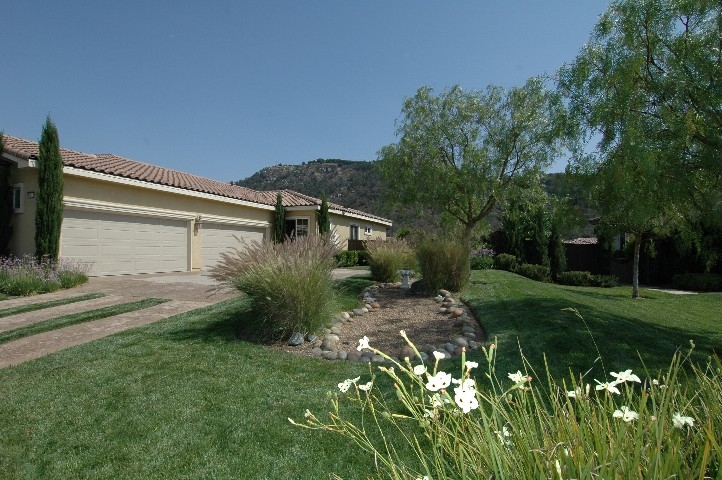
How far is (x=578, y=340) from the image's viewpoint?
5477 millimetres

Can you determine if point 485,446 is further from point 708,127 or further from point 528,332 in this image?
point 708,127

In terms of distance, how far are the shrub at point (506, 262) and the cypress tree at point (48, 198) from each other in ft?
54.0

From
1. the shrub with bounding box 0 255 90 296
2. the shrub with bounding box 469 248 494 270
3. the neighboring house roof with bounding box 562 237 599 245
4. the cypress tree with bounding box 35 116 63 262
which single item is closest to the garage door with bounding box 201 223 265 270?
the shrub with bounding box 0 255 90 296

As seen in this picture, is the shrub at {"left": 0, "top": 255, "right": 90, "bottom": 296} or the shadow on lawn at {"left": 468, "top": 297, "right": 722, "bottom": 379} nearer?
the shadow on lawn at {"left": 468, "top": 297, "right": 722, "bottom": 379}

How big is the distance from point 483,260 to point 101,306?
600 inches

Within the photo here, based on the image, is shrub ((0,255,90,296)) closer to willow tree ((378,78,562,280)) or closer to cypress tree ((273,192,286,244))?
willow tree ((378,78,562,280))

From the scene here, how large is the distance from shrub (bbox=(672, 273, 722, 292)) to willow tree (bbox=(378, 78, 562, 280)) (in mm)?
9648

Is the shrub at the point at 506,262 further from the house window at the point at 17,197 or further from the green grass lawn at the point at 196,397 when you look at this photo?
the house window at the point at 17,197

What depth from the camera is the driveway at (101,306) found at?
559 centimetres

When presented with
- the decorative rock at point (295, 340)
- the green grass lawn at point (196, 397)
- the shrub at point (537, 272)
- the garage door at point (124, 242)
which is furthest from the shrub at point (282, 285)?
the shrub at point (537, 272)

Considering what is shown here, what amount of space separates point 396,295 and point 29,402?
7.21 meters

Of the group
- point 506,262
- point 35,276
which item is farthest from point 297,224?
point 35,276

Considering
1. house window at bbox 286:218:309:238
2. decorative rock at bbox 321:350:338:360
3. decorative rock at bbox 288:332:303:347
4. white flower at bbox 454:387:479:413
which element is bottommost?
decorative rock at bbox 321:350:338:360

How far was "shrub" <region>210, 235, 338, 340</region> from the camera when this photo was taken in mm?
6055
